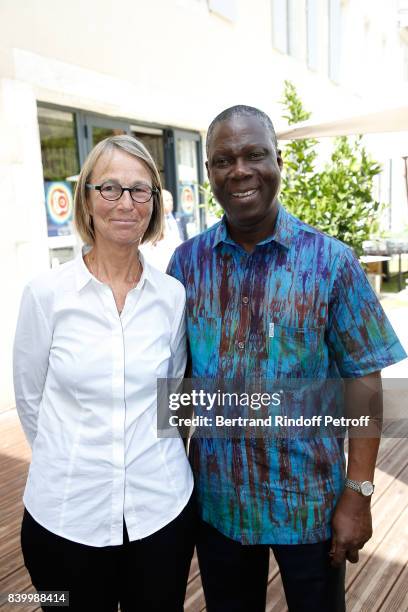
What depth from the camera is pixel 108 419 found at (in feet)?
5.11

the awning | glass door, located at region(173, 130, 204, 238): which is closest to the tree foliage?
the awning

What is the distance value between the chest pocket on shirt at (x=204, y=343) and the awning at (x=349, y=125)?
361 centimetres

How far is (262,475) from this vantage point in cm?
164

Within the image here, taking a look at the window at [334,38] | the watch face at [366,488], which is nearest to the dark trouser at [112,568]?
the watch face at [366,488]

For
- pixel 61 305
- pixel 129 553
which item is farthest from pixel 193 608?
pixel 61 305

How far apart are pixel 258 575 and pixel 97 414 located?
0.79 m

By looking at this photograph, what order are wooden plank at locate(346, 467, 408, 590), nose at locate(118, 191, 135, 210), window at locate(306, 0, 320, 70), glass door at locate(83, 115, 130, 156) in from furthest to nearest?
1. window at locate(306, 0, 320, 70)
2. glass door at locate(83, 115, 130, 156)
3. wooden plank at locate(346, 467, 408, 590)
4. nose at locate(118, 191, 135, 210)

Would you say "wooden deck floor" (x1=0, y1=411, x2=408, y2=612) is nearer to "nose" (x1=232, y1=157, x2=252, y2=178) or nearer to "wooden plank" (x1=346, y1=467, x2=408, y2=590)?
"wooden plank" (x1=346, y1=467, x2=408, y2=590)

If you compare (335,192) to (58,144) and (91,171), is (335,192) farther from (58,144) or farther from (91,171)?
(91,171)

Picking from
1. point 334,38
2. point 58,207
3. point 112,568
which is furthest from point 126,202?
point 334,38

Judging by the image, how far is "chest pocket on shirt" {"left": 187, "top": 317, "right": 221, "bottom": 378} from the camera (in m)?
1.69

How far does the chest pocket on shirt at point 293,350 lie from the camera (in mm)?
1600

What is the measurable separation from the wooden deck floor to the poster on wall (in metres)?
2.74

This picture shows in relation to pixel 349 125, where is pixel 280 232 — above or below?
below
